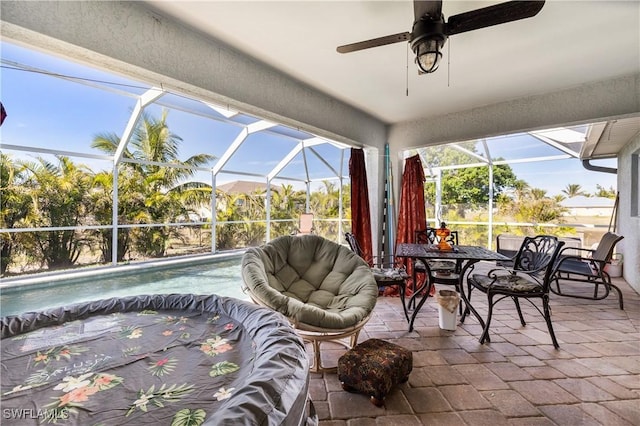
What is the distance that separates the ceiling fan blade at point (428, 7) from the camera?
1412 mm

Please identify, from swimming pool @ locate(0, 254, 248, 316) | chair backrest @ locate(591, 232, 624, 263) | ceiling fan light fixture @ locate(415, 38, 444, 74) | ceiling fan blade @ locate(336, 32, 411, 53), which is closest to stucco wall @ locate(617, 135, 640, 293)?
chair backrest @ locate(591, 232, 624, 263)

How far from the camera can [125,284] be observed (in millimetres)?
5117

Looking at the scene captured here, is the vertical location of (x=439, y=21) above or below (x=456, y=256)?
above

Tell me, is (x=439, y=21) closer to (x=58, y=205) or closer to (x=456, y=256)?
(x=456, y=256)

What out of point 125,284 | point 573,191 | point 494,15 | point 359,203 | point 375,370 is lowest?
point 125,284

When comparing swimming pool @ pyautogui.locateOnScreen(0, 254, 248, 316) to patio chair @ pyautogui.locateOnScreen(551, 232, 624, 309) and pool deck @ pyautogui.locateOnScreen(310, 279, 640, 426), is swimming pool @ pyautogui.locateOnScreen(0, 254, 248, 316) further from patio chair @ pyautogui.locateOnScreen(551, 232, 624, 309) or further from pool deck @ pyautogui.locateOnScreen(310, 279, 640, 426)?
patio chair @ pyautogui.locateOnScreen(551, 232, 624, 309)

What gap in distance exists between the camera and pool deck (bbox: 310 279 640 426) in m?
1.57

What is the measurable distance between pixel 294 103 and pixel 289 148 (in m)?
4.18

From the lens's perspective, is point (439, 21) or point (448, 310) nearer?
point (439, 21)

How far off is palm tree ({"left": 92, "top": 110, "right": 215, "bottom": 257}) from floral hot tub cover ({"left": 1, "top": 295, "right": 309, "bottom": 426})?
204 inches

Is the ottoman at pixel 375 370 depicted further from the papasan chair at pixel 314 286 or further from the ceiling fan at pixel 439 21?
the ceiling fan at pixel 439 21

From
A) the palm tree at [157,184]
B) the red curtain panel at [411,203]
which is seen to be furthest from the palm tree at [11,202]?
the red curtain panel at [411,203]

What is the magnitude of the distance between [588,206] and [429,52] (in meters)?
6.64

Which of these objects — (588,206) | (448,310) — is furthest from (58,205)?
(588,206)
